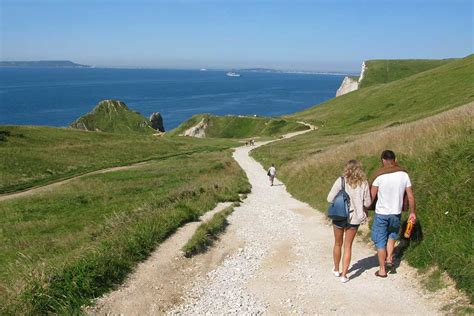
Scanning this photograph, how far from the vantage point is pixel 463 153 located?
12359 millimetres

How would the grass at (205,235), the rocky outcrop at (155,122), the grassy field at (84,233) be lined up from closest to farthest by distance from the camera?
the grassy field at (84,233) < the grass at (205,235) < the rocky outcrop at (155,122)

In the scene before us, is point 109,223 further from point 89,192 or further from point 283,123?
point 283,123

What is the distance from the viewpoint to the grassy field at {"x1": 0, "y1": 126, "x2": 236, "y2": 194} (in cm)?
4491

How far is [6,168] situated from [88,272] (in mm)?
40530

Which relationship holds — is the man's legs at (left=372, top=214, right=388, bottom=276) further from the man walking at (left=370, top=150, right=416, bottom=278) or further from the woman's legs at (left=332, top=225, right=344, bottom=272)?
the woman's legs at (left=332, top=225, right=344, bottom=272)

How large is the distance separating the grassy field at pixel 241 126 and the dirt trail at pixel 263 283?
294 feet

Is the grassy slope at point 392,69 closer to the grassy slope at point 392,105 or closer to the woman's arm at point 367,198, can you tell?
the grassy slope at point 392,105

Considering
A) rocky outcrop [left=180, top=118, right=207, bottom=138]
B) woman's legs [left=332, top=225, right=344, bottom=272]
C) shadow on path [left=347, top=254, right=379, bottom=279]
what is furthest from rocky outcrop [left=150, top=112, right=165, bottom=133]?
woman's legs [left=332, top=225, right=344, bottom=272]

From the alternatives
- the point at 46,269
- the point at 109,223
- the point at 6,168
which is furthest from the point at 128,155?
the point at 46,269

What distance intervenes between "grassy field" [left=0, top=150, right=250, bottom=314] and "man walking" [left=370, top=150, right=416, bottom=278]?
6114 mm

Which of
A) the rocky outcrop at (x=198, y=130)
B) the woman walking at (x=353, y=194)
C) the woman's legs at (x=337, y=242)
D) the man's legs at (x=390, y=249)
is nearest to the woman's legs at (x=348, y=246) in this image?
the woman walking at (x=353, y=194)

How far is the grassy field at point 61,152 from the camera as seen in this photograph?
44.9m

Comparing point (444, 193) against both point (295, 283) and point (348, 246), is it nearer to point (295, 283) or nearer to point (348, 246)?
point (348, 246)

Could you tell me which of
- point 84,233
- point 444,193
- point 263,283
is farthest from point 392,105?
point 263,283
